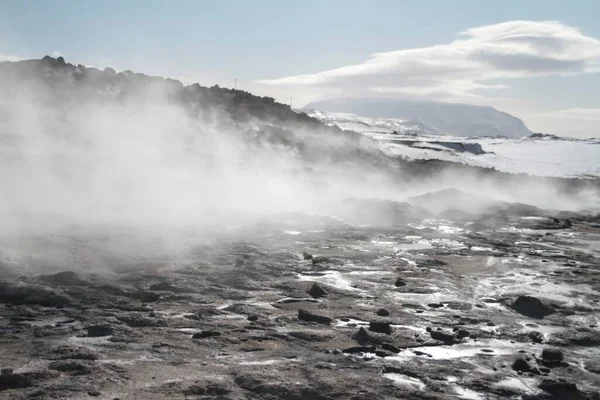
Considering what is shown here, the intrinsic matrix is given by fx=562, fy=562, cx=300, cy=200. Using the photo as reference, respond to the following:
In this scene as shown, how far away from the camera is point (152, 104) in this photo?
30.8 meters

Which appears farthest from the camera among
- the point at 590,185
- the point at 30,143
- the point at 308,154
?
the point at 590,185

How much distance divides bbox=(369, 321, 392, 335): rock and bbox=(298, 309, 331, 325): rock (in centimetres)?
61

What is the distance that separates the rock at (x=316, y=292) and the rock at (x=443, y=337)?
2.05 m

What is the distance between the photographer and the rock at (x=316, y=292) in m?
8.27

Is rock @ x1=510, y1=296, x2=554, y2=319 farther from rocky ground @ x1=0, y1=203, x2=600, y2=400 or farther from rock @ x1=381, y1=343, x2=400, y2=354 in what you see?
rock @ x1=381, y1=343, x2=400, y2=354

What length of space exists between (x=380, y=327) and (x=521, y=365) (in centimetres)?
158

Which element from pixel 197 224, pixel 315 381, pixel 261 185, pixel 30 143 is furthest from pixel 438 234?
pixel 30 143

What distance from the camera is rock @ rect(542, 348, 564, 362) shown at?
5.95 meters

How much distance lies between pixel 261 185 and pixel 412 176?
503 inches

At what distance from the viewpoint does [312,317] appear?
7.03 meters

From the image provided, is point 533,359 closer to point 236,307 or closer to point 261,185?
point 236,307

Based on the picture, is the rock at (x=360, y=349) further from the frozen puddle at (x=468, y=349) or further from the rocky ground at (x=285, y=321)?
the frozen puddle at (x=468, y=349)

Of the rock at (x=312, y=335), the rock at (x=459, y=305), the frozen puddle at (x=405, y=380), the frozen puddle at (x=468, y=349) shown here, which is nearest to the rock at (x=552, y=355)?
the frozen puddle at (x=468, y=349)

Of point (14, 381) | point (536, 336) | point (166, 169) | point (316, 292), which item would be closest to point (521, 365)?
point (536, 336)
